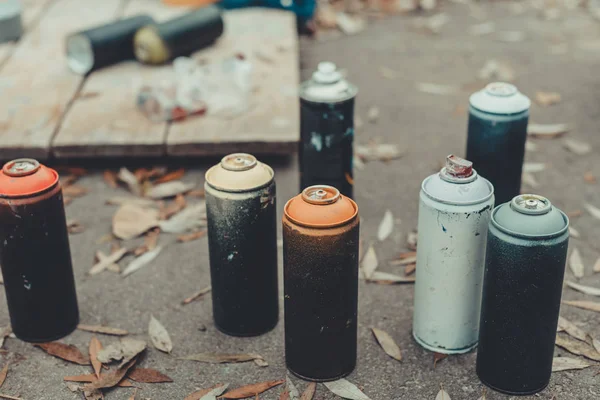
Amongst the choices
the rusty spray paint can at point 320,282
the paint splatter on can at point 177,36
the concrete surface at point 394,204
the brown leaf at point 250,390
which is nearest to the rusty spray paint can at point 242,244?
the concrete surface at point 394,204

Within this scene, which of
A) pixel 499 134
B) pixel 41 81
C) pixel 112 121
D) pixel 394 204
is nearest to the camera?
pixel 499 134

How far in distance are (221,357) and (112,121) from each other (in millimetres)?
2024

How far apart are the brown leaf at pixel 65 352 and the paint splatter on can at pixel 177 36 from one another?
267 centimetres

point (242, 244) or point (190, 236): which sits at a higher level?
point (242, 244)

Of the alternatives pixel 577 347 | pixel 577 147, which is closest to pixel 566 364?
pixel 577 347

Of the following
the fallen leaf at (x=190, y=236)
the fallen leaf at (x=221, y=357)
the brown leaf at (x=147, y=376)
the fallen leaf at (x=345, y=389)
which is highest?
the fallen leaf at (x=345, y=389)

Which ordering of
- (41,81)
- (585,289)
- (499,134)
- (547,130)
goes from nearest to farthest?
(585,289) < (499,134) < (547,130) < (41,81)

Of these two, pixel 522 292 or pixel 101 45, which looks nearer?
pixel 522 292

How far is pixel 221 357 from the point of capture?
3.11 meters

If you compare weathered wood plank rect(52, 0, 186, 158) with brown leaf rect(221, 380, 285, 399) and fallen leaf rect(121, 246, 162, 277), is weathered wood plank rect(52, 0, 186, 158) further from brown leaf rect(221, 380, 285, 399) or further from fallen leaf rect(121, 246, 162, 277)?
brown leaf rect(221, 380, 285, 399)

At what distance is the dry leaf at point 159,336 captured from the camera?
3.17 meters

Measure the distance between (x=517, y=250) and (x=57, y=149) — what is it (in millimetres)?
2708

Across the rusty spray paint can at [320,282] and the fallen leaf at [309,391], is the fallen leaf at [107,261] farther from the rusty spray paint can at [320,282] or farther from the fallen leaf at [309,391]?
the fallen leaf at [309,391]

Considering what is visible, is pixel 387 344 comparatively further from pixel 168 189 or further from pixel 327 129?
pixel 168 189
